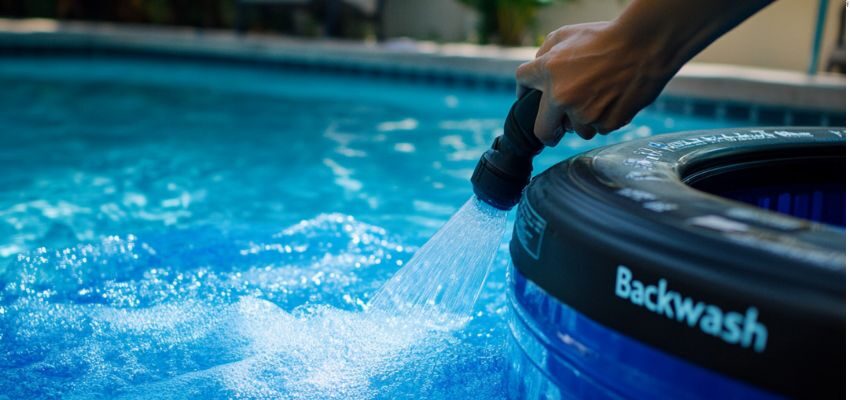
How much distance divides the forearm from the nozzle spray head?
0.24 metres

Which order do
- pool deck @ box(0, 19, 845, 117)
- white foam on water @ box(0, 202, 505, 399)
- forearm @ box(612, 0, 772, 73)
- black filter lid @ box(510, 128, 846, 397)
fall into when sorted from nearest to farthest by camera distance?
black filter lid @ box(510, 128, 846, 397) < forearm @ box(612, 0, 772, 73) < white foam on water @ box(0, 202, 505, 399) < pool deck @ box(0, 19, 845, 117)

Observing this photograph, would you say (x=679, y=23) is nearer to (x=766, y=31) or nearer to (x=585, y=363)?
(x=585, y=363)

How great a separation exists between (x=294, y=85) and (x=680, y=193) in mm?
7255

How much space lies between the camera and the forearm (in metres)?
1.15

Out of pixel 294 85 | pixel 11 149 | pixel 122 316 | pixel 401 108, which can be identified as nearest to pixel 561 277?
pixel 122 316

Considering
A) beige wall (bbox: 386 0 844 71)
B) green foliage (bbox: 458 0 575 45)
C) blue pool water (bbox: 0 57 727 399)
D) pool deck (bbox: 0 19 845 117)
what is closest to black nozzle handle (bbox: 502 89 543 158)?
blue pool water (bbox: 0 57 727 399)

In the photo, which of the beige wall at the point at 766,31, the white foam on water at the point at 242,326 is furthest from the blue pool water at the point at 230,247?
the beige wall at the point at 766,31

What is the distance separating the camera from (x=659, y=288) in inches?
38.8

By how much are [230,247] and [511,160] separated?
170cm

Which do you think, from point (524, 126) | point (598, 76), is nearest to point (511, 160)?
point (524, 126)

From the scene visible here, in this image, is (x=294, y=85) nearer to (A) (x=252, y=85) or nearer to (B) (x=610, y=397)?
(A) (x=252, y=85)

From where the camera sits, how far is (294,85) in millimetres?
8109

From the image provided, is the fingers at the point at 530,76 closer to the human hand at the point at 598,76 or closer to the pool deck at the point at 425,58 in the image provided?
the human hand at the point at 598,76

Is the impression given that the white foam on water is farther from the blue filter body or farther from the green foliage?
the green foliage
